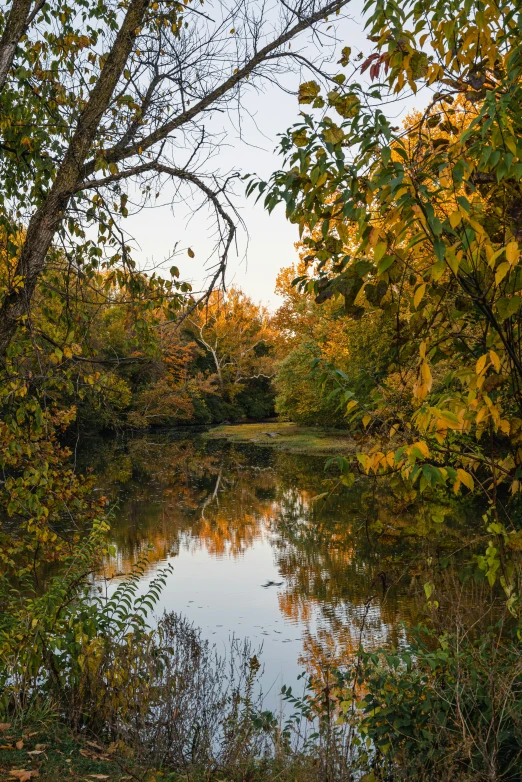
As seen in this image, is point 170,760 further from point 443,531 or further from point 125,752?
point 443,531

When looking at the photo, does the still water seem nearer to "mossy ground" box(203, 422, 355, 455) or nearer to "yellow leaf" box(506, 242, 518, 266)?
"yellow leaf" box(506, 242, 518, 266)

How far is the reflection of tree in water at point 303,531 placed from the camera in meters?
8.52

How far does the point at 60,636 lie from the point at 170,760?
4.30 ft

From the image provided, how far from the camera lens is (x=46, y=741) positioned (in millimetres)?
4668

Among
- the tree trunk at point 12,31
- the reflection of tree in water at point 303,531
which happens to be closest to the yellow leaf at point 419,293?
the reflection of tree in water at point 303,531

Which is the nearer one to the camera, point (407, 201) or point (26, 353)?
point (407, 201)

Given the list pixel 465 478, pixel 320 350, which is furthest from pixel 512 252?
pixel 320 350

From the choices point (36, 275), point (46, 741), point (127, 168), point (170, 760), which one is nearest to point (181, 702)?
point (170, 760)

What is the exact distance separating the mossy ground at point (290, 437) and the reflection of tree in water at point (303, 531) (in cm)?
334

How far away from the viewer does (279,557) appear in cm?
1359

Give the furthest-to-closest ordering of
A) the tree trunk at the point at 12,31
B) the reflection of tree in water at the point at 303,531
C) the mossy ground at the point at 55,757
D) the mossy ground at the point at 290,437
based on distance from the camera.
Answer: the mossy ground at the point at 290,437 → the reflection of tree in water at the point at 303,531 → the tree trunk at the point at 12,31 → the mossy ground at the point at 55,757

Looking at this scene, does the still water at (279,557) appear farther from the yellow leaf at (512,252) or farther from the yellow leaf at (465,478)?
the yellow leaf at (512,252)

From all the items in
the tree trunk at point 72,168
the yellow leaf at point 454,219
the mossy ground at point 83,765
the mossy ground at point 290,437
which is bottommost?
the mossy ground at point 83,765

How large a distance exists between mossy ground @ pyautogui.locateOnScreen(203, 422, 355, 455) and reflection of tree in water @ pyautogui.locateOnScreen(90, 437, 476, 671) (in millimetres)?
3343
